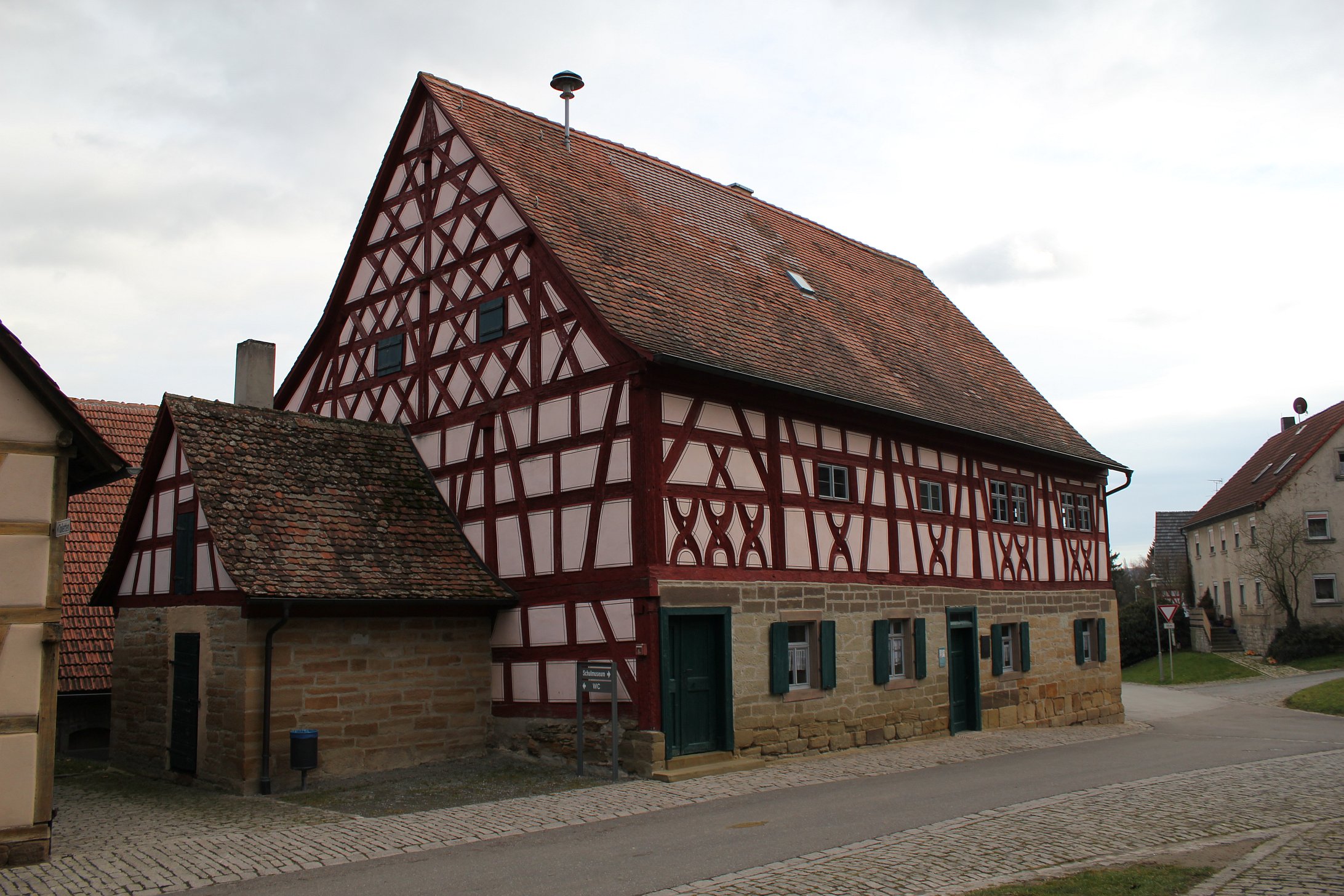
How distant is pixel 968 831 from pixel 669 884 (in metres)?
3.20

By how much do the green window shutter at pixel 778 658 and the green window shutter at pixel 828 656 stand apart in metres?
0.93

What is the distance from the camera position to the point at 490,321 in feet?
57.3

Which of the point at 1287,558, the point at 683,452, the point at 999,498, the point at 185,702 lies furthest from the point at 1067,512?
the point at 1287,558

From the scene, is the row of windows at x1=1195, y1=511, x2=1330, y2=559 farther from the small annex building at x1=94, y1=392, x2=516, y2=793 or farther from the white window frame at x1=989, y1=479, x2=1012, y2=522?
the small annex building at x1=94, y1=392, x2=516, y2=793

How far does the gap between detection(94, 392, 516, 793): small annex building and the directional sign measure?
2.07m

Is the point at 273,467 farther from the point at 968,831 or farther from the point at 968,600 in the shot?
the point at 968,600

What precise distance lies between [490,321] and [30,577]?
8349 mm

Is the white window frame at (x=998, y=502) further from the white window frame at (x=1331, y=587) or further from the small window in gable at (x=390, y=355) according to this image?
the white window frame at (x=1331, y=587)

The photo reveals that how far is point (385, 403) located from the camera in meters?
19.4

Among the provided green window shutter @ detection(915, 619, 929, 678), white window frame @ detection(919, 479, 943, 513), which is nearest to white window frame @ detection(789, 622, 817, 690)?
green window shutter @ detection(915, 619, 929, 678)

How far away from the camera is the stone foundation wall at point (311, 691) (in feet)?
46.3

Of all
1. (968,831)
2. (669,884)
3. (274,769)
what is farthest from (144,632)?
(968,831)

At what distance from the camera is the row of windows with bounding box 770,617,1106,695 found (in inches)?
630

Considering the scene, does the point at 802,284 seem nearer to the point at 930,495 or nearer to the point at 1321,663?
the point at 930,495
